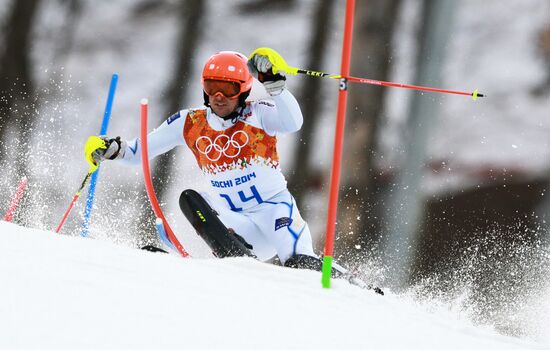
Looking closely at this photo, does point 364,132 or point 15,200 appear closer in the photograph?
point 15,200

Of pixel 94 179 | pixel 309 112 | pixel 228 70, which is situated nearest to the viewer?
pixel 228 70

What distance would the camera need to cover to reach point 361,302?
2174 mm

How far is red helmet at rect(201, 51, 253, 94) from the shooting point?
3754 mm

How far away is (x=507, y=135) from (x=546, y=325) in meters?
2.92

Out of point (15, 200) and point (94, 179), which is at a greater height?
point (94, 179)

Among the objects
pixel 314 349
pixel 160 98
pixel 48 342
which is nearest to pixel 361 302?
pixel 314 349

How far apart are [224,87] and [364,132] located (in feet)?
17.4

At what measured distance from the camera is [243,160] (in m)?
3.81

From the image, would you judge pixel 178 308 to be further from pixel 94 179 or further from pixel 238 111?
pixel 94 179

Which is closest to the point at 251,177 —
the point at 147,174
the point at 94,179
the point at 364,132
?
the point at 147,174

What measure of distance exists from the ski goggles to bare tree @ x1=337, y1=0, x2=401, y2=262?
4.82 metres

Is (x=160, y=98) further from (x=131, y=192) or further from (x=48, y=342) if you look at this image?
(x=48, y=342)

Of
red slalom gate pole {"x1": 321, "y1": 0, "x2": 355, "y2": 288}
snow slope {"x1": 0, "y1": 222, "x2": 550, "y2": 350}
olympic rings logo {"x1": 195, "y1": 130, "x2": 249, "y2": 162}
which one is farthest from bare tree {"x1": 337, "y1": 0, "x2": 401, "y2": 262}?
snow slope {"x1": 0, "y1": 222, "x2": 550, "y2": 350}

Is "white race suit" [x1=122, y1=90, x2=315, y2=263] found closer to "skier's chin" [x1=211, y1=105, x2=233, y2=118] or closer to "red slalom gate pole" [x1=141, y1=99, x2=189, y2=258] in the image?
"skier's chin" [x1=211, y1=105, x2=233, y2=118]
